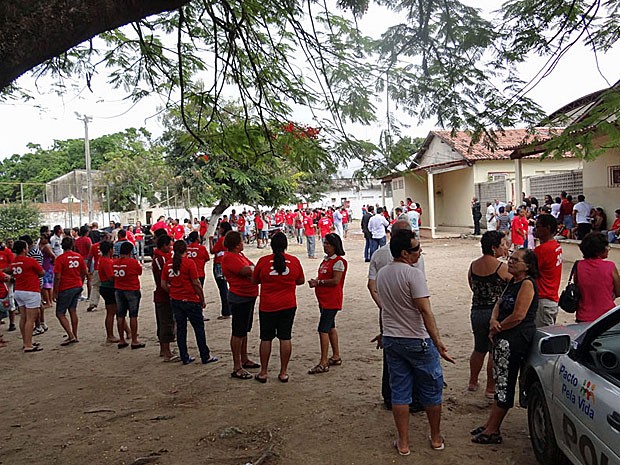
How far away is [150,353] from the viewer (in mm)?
7746

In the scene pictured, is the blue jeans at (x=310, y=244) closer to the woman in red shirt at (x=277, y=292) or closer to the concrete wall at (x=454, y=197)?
the concrete wall at (x=454, y=197)

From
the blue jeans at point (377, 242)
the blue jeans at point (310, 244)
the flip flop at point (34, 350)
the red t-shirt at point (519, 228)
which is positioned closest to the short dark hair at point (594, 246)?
the flip flop at point (34, 350)

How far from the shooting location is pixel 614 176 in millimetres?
14609

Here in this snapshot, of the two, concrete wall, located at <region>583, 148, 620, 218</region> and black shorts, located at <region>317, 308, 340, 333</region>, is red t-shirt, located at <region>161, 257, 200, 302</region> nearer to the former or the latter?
black shorts, located at <region>317, 308, 340, 333</region>

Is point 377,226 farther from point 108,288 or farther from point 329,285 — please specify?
point 329,285

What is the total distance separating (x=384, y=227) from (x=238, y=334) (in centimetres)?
968

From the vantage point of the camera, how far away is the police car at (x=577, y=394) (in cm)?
272

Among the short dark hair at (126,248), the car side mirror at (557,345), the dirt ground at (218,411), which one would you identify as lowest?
the dirt ground at (218,411)

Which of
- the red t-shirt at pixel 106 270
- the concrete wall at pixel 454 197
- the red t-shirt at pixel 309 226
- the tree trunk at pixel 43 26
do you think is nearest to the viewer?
the tree trunk at pixel 43 26

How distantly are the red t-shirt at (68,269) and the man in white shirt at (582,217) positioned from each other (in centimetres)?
1254

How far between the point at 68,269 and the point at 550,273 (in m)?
6.82

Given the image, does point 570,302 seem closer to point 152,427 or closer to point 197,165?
point 152,427

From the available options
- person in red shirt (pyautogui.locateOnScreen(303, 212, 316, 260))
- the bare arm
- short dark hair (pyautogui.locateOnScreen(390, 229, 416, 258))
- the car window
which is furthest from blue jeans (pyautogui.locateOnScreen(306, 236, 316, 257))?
the car window

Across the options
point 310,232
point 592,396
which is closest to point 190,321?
point 592,396
